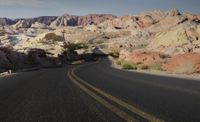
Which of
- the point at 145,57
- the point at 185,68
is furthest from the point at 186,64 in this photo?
the point at 145,57

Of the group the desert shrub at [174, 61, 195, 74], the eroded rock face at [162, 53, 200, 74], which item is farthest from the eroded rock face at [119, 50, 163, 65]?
the desert shrub at [174, 61, 195, 74]

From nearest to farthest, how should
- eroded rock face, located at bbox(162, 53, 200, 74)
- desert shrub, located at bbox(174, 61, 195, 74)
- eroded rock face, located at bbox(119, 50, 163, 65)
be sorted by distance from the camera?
1. eroded rock face, located at bbox(162, 53, 200, 74)
2. desert shrub, located at bbox(174, 61, 195, 74)
3. eroded rock face, located at bbox(119, 50, 163, 65)

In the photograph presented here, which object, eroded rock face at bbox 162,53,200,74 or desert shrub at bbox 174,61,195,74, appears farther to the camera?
desert shrub at bbox 174,61,195,74

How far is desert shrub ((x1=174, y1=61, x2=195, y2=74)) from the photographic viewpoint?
2614 cm

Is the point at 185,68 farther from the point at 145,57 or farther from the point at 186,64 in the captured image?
the point at 145,57

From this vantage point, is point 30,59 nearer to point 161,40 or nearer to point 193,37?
point 161,40

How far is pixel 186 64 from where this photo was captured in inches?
1062

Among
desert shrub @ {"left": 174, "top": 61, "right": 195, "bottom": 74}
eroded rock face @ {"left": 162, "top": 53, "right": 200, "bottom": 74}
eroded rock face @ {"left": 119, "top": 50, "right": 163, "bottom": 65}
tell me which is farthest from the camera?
eroded rock face @ {"left": 119, "top": 50, "right": 163, "bottom": 65}

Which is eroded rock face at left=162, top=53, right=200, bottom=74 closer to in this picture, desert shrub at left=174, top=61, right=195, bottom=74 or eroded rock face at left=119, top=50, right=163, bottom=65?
desert shrub at left=174, top=61, right=195, bottom=74

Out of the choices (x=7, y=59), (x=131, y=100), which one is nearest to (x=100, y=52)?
(x=7, y=59)

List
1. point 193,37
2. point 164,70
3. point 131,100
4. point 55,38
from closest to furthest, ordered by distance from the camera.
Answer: point 131,100
point 164,70
point 193,37
point 55,38

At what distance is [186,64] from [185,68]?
0.44m

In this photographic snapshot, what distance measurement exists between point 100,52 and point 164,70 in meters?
104

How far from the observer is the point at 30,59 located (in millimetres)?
68000
